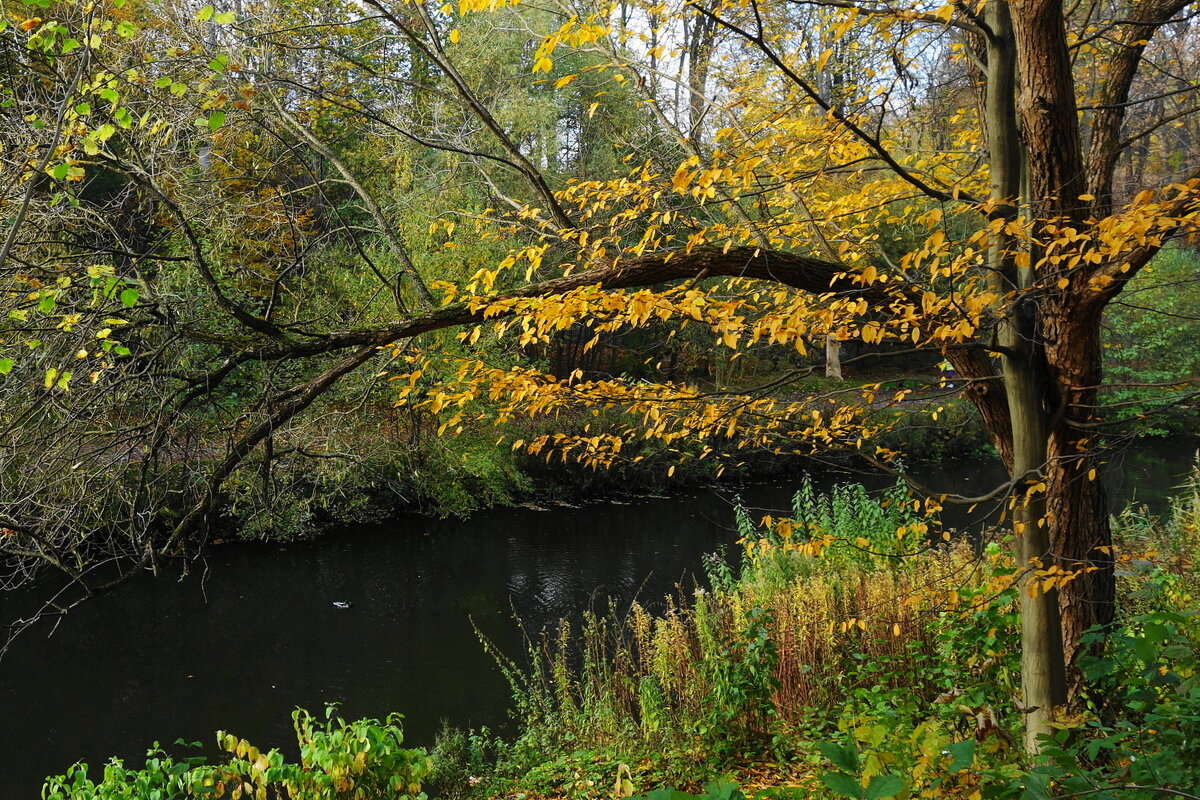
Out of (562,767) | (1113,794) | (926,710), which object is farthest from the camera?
(562,767)

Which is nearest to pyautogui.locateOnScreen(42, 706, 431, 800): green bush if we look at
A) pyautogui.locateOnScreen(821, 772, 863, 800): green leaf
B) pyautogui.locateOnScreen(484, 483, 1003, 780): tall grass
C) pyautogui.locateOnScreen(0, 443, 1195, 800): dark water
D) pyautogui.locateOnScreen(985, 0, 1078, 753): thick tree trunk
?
pyautogui.locateOnScreen(484, 483, 1003, 780): tall grass

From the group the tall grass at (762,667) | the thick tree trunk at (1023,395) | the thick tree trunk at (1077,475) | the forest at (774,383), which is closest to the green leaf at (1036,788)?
the forest at (774,383)

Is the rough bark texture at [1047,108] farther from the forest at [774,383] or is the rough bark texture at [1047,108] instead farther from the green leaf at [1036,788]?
the green leaf at [1036,788]

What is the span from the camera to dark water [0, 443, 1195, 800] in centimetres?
675

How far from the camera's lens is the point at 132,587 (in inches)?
385

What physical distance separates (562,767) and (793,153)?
3.54 m

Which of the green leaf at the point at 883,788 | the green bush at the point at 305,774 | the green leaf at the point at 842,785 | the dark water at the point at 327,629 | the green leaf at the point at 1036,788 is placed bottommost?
the dark water at the point at 327,629

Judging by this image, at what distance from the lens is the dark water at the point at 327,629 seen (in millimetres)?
6750

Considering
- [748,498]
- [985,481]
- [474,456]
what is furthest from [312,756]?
[985,481]

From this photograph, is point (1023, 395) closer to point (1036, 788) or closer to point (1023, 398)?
point (1023, 398)

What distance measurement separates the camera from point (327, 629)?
8.69 meters

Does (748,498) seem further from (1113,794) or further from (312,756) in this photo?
(1113,794)

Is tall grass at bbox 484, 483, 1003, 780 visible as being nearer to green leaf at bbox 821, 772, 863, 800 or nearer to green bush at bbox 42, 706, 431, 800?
green bush at bbox 42, 706, 431, 800

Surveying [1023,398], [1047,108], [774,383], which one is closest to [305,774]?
[774,383]
